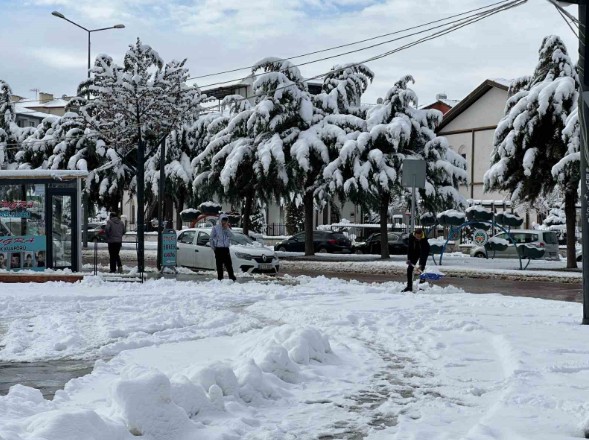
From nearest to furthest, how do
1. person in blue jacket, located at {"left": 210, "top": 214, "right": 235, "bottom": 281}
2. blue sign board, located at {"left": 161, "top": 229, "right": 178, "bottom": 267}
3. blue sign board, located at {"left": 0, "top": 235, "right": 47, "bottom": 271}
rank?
person in blue jacket, located at {"left": 210, "top": 214, "right": 235, "bottom": 281}
blue sign board, located at {"left": 0, "top": 235, "right": 47, "bottom": 271}
blue sign board, located at {"left": 161, "top": 229, "right": 178, "bottom": 267}

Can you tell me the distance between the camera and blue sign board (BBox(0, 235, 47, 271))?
2292cm

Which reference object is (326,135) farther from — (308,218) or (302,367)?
(302,367)

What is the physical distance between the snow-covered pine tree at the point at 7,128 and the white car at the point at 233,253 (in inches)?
1095

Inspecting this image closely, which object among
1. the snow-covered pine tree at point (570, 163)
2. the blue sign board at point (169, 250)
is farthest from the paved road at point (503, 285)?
the snow-covered pine tree at point (570, 163)

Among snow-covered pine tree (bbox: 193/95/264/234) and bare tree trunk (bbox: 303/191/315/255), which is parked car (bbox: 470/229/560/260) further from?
snow-covered pine tree (bbox: 193/95/264/234)

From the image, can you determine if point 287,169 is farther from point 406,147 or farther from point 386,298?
point 386,298

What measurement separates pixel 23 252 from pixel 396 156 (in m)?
16.6

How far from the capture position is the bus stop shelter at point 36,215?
75.3 feet

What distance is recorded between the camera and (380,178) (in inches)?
1357

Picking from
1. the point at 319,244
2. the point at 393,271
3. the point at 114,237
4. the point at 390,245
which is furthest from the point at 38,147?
the point at 393,271

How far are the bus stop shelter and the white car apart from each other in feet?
17.0

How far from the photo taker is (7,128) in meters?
55.3

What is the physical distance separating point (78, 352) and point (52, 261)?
43.5ft

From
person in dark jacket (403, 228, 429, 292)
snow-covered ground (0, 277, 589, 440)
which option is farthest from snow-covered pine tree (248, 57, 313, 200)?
snow-covered ground (0, 277, 589, 440)
